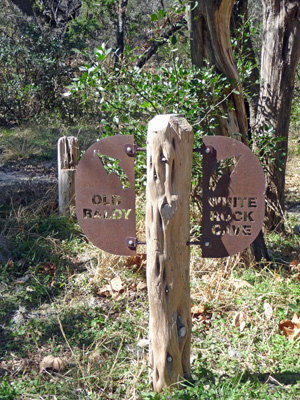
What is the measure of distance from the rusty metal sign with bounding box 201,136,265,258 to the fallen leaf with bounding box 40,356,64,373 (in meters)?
1.47

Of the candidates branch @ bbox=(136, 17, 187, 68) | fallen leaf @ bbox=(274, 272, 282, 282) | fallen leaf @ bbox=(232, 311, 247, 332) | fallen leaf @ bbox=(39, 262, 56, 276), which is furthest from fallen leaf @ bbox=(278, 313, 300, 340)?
branch @ bbox=(136, 17, 187, 68)

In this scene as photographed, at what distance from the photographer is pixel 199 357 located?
3109mm

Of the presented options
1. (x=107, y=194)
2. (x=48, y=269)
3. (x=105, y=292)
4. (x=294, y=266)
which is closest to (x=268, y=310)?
(x=294, y=266)

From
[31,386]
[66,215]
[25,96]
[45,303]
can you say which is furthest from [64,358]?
[25,96]

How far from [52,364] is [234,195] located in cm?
188

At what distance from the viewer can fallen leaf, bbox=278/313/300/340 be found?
135 inches

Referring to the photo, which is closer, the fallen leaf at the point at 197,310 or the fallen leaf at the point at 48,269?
the fallen leaf at the point at 197,310

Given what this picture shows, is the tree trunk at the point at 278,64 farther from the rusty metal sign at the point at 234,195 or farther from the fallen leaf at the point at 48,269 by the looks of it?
the fallen leaf at the point at 48,269

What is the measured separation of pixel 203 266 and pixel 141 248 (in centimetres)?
74

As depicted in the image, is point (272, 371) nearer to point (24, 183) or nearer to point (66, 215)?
point (66, 215)

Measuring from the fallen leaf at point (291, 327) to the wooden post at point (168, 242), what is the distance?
113 cm

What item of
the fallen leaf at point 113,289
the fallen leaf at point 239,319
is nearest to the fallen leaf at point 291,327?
the fallen leaf at point 239,319

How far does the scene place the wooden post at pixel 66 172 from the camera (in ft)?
18.5

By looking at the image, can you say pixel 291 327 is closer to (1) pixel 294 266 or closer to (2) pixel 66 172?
(1) pixel 294 266
